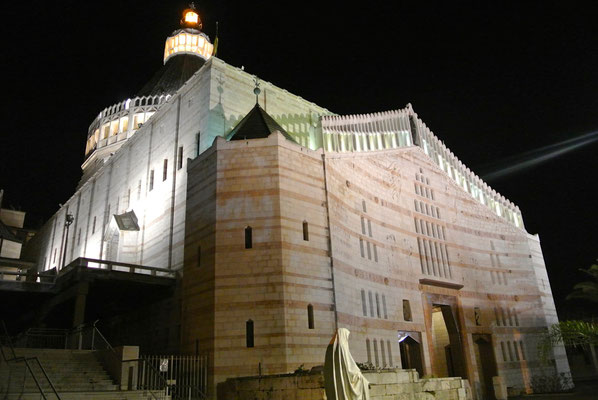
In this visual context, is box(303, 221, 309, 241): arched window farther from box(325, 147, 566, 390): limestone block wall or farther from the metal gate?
the metal gate

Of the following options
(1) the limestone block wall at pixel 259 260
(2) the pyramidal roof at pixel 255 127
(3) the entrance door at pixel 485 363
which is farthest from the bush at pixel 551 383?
(2) the pyramidal roof at pixel 255 127

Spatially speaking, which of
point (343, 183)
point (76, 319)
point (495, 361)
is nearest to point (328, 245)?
point (343, 183)

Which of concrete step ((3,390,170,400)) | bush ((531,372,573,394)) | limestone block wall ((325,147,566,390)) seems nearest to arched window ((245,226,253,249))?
limestone block wall ((325,147,566,390))

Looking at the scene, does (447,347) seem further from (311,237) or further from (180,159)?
(180,159)

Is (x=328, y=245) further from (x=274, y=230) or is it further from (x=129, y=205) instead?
(x=129, y=205)

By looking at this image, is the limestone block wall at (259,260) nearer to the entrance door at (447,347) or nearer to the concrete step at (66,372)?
the concrete step at (66,372)

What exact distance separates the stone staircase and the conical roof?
38.0 m

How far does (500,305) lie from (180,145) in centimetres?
2468

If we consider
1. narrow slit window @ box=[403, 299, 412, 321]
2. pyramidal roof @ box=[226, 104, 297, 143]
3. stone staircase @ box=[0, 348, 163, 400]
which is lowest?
stone staircase @ box=[0, 348, 163, 400]

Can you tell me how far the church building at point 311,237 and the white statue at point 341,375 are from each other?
8456 mm

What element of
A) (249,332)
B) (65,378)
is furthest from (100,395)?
(249,332)

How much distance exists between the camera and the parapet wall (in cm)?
1431

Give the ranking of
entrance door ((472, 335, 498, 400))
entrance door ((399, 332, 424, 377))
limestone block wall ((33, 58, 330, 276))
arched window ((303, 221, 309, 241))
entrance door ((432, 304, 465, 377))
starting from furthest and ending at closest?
entrance door ((472, 335, 498, 400))
entrance door ((432, 304, 465, 377))
limestone block wall ((33, 58, 330, 276))
entrance door ((399, 332, 424, 377))
arched window ((303, 221, 309, 241))

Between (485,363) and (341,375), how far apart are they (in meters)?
25.4
